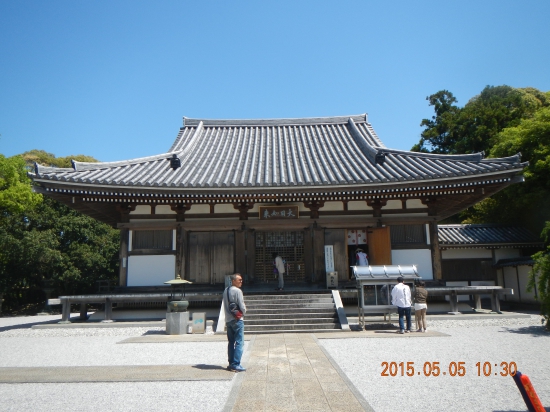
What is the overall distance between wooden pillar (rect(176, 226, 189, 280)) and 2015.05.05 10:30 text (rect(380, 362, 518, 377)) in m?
8.60

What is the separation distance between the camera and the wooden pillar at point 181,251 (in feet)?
43.9

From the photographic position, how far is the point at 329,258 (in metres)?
13.5

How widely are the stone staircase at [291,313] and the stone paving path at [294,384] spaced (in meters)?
2.57

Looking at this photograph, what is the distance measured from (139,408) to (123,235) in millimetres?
9832

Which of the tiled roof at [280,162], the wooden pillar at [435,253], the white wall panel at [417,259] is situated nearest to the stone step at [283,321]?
the tiled roof at [280,162]

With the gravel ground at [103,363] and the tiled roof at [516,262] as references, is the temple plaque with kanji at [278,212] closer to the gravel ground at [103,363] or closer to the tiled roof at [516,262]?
the gravel ground at [103,363]

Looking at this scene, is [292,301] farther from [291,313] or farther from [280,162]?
[280,162]

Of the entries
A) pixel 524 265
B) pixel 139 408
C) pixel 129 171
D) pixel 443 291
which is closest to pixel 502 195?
pixel 524 265

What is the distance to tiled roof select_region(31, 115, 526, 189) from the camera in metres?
12.4

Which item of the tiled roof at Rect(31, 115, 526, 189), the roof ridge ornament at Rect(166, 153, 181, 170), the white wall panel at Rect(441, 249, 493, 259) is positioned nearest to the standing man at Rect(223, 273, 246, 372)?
the tiled roof at Rect(31, 115, 526, 189)

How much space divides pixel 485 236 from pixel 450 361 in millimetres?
13943

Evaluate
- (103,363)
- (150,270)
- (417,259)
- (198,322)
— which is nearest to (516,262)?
(417,259)

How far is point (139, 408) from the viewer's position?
4562mm

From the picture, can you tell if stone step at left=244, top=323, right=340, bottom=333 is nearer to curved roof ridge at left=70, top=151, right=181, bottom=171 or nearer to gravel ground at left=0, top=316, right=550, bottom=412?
gravel ground at left=0, top=316, right=550, bottom=412
